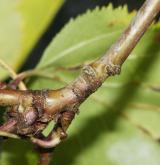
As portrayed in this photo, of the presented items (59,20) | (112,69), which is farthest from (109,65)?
(59,20)

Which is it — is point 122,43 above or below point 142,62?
above

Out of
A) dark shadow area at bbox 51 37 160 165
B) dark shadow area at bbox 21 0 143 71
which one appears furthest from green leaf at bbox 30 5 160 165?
dark shadow area at bbox 21 0 143 71

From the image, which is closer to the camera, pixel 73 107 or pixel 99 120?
pixel 73 107

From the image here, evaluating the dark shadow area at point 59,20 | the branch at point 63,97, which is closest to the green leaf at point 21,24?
the dark shadow area at point 59,20

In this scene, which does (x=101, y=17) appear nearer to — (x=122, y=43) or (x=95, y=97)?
(x=95, y=97)

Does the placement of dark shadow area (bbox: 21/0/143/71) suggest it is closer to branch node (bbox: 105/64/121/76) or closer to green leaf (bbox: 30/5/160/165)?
green leaf (bbox: 30/5/160/165)

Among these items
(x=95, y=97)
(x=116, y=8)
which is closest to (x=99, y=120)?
(x=95, y=97)
